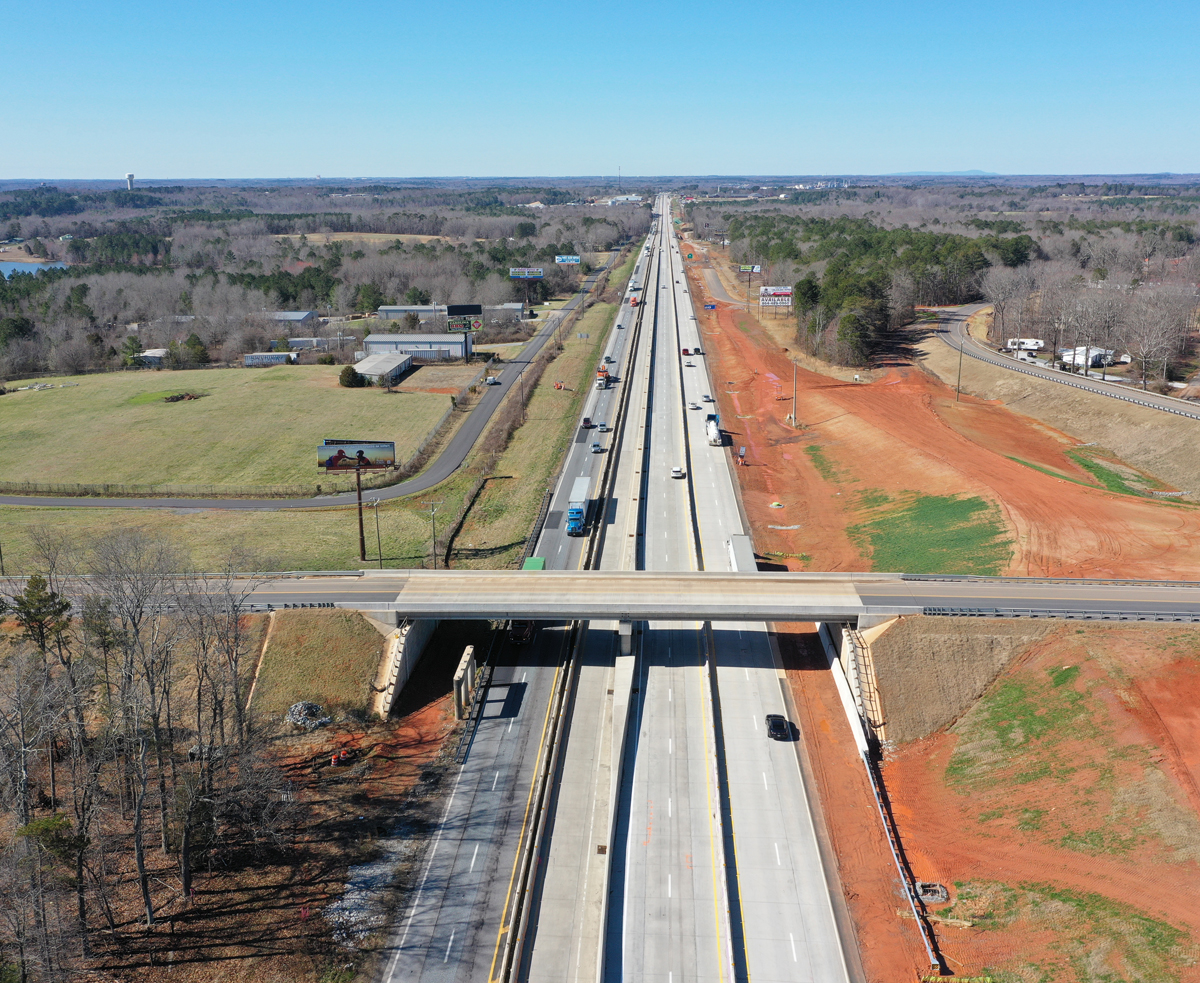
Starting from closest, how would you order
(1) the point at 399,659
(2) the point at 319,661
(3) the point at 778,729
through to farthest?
(3) the point at 778,729 → (1) the point at 399,659 → (2) the point at 319,661

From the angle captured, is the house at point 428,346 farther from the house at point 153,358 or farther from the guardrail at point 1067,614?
the guardrail at point 1067,614

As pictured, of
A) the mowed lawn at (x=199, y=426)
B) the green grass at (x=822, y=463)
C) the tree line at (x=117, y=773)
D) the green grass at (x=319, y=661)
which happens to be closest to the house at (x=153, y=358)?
the mowed lawn at (x=199, y=426)

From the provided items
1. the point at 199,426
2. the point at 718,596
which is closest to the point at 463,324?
the point at 199,426

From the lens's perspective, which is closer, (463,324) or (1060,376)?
(1060,376)

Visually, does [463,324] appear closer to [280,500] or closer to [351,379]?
[351,379]

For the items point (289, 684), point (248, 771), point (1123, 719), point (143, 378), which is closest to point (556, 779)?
point (248, 771)

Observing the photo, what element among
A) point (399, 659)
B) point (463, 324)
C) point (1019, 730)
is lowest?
point (1019, 730)
